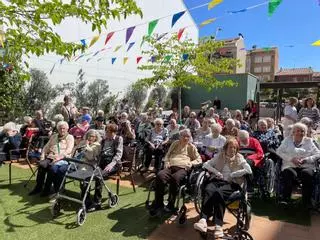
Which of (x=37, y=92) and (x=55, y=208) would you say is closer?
(x=55, y=208)

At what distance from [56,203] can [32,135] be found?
3.10 metres

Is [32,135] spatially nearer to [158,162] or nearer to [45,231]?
[158,162]

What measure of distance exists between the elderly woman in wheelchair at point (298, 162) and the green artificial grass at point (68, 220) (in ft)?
6.00

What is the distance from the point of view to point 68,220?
12.3 feet

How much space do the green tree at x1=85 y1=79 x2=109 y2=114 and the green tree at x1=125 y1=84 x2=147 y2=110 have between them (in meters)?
1.87

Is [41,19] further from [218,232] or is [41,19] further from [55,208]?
[218,232]

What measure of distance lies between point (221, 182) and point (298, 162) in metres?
1.39

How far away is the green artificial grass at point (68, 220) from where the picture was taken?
3365 mm

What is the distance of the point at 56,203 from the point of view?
384 centimetres

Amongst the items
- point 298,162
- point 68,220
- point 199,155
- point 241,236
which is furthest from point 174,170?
point 298,162

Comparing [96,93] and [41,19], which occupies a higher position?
[41,19]

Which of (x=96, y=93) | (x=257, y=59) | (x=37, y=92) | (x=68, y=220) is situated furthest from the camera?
(x=257, y=59)

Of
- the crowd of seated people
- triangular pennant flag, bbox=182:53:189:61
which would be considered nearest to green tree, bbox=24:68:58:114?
the crowd of seated people

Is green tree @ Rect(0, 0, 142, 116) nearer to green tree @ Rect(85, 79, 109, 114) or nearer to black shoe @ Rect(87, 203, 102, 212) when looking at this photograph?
black shoe @ Rect(87, 203, 102, 212)
